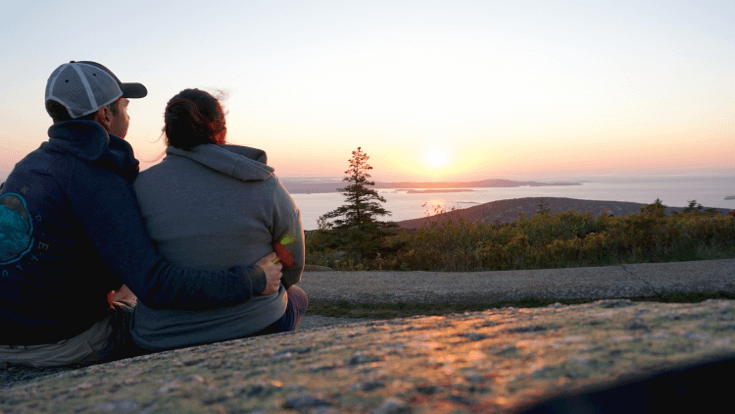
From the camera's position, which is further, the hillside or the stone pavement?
the hillside

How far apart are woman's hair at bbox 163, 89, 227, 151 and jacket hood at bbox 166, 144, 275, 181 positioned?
55 millimetres

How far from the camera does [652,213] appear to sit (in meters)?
7.71

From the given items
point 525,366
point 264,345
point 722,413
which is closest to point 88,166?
point 264,345

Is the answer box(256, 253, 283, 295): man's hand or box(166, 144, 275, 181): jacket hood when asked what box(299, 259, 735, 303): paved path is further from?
box(166, 144, 275, 181): jacket hood

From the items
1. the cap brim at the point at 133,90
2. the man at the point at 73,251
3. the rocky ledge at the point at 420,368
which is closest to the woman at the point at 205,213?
the man at the point at 73,251

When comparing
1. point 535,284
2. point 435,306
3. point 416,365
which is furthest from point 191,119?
point 535,284

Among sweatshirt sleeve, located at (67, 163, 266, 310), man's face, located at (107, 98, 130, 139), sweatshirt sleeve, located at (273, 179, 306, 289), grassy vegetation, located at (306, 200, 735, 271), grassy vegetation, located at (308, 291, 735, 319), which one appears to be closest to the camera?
sweatshirt sleeve, located at (67, 163, 266, 310)

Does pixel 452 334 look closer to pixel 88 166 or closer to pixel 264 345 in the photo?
pixel 264 345

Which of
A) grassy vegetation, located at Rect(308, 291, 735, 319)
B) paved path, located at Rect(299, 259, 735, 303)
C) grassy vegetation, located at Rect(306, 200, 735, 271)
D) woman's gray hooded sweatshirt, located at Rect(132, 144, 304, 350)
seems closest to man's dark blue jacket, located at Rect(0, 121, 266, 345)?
woman's gray hooded sweatshirt, located at Rect(132, 144, 304, 350)

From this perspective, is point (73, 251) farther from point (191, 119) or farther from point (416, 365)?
point (416, 365)

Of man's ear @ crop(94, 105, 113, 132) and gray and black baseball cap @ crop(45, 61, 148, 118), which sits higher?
gray and black baseball cap @ crop(45, 61, 148, 118)

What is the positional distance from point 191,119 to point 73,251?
844 millimetres

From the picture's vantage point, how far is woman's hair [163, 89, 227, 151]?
234cm

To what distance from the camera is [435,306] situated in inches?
189
